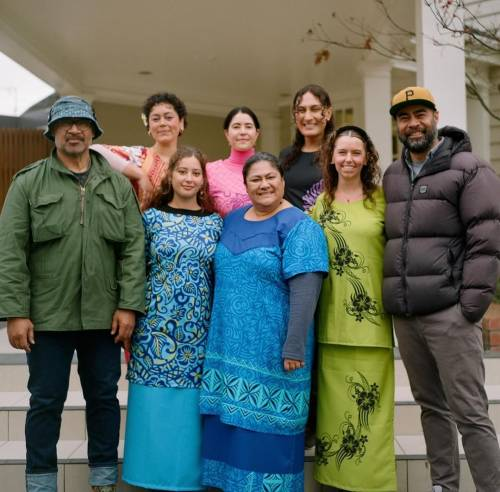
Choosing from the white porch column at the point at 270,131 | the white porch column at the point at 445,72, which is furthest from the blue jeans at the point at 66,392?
the white porch column at the point at 270,131

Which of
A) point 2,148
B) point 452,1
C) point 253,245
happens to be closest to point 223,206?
point 253,245

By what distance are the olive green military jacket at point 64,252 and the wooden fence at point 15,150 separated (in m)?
4.70

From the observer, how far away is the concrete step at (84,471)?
9.41ft

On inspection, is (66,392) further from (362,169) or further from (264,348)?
(362,169)

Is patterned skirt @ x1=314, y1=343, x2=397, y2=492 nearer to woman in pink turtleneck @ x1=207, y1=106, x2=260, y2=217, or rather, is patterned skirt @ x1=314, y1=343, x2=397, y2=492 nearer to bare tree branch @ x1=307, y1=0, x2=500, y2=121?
woman in pink turtleneck @ x1=207, y1=106, x2=260, y2=217

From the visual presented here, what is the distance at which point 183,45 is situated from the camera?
7156 mm

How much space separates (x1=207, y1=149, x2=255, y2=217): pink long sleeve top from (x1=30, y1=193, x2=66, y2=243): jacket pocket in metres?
0.65

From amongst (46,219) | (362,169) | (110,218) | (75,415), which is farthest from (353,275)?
(75,415)

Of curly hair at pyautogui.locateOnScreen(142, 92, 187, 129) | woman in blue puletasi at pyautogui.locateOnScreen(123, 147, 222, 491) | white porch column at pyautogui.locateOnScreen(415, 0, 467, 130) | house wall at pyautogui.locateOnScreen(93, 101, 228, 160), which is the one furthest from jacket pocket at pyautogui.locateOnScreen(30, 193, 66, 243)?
house wall at pyautogui.locateOnScreen(93, 101, 228, 160)

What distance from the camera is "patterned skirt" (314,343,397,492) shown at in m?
2.51

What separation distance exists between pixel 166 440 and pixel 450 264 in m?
1.25

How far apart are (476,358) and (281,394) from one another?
0.72 metres

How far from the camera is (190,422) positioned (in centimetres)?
254

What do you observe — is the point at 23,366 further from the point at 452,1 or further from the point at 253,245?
the point at 452,1
